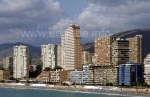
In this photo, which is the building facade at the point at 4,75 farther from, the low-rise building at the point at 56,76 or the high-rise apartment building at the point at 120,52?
the high-rise apartment building at the point at 120,52

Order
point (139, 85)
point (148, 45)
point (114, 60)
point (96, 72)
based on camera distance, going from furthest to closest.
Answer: point (148, 45) → point (114, 60) → point (96, 72) → point (139, 85)

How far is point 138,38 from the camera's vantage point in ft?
391

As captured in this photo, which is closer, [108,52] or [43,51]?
[108,52]

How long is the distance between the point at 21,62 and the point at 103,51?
113 ft

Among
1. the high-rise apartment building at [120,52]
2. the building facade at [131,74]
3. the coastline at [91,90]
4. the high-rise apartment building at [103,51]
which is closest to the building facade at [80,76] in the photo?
the coastline at [91,90]

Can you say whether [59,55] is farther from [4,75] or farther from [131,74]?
[131,74]

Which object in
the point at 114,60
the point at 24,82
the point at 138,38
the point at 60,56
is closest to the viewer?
the point at 114,60

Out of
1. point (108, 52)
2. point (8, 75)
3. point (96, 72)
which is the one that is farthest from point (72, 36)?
point (8, 75)

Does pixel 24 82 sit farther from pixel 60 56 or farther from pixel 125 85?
pixel 125 85

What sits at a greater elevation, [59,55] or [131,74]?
[59,55]

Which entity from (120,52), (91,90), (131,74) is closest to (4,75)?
(120,52)

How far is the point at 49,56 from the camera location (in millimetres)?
143625

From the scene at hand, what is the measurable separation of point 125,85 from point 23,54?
194 feet

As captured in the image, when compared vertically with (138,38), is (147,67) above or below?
below
